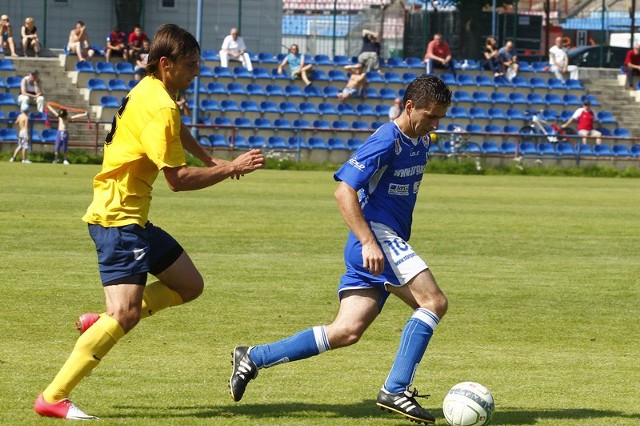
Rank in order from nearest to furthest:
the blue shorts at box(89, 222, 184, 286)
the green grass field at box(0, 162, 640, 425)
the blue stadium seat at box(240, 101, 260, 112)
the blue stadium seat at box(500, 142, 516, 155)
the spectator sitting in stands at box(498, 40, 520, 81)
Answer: the blue shorts at box(89, 222, 184, 286) < the green grass field at box(0, 162, 640, 425) < the blue stadium seat at box(500, 142, 516, 155) < the blue stadium seat at box(240, 101, 260, 112) < the spectator sitting in stands at box(498, 40, 520, 81)

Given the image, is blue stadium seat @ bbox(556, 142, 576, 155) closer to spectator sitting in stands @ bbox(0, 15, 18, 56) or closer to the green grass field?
the green grass field

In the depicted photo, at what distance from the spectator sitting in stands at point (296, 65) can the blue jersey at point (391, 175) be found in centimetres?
3072

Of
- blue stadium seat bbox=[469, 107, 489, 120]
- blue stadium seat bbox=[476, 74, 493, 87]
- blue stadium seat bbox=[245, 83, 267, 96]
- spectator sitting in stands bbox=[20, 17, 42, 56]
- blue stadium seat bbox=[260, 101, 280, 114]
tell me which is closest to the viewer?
blue stadium seat bbox=[260, 101, 280, 114]

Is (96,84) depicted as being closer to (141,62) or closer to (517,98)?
(141,62)

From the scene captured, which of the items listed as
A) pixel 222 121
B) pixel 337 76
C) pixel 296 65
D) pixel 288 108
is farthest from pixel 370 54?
pixel 222 121

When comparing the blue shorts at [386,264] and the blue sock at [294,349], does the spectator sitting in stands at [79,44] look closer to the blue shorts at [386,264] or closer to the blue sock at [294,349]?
the blue sock at [294,349]

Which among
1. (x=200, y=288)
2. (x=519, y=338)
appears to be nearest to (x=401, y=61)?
(x=519, y=338)

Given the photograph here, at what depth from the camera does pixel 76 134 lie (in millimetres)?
31594

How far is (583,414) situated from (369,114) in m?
30.0

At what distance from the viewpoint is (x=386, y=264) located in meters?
6.34

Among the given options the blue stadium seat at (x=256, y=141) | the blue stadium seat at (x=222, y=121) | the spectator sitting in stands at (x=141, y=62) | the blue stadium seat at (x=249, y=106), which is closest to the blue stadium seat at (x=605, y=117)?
the blue stadium seat at (x=249, y=106)

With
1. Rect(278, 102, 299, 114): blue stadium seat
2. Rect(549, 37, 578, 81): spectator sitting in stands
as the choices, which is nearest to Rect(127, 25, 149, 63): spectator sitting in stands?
Rect(278, 102, 299, 114): blue stadium seat

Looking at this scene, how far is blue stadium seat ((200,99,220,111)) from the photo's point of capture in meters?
34.6

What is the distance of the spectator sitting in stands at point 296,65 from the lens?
37219mm
